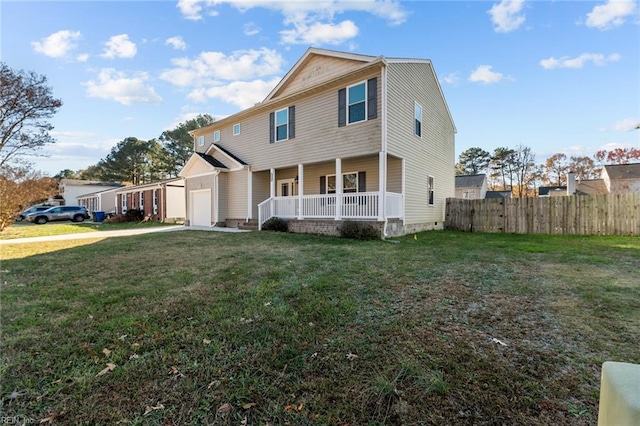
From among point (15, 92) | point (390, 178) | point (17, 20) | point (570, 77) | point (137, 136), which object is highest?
point (137, 136)

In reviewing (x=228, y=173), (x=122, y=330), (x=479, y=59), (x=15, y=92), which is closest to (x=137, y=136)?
(x=15, y=92)

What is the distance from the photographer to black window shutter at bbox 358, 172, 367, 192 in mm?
12773

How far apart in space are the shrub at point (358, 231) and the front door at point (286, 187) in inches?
216

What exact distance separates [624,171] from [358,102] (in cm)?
4016

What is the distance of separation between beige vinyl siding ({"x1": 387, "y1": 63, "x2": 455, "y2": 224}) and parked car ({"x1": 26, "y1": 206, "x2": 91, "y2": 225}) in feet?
101

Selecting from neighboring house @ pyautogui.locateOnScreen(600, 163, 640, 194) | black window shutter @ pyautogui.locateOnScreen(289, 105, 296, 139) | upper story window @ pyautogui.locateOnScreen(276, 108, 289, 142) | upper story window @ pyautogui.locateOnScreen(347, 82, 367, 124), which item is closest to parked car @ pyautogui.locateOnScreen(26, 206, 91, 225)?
upper story window @ pyautogui.locateOnScreen(276, 108, 289, 142)

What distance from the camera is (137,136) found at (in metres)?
44.7

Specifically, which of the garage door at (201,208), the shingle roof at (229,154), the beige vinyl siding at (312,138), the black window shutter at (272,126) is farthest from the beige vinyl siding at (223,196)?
the black window shutter at (272,126)

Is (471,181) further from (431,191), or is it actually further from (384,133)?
(384,133)

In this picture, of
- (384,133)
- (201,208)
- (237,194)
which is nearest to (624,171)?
(384,133)

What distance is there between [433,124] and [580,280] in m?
11.4

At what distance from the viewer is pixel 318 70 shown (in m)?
13.2

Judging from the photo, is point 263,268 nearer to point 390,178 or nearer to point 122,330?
point 122,330

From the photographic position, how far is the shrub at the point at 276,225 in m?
12.7
